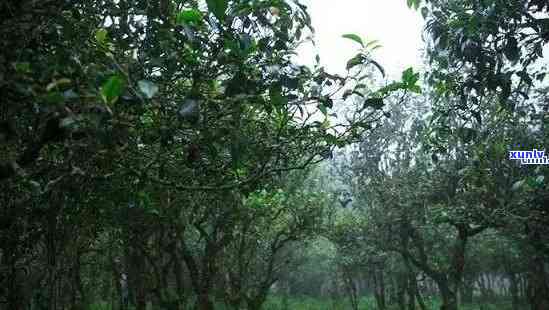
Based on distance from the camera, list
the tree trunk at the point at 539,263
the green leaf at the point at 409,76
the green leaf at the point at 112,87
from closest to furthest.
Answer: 1. the green leaf at the point at 112,87
2. the green leaf at the point at 409,76
3. the tree trunk at the point at 539,263

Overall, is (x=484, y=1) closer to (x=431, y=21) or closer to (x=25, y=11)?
(x=431, y=21)

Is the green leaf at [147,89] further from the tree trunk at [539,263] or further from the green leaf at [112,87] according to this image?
the tree trunk at [539,263]

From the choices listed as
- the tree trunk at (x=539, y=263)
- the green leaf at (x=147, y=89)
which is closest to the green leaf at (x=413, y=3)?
the green leaf at (x=147, y=89)

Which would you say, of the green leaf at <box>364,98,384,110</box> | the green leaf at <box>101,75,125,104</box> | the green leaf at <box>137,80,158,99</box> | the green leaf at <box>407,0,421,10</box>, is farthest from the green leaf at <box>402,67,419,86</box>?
the green leaf at <box>101,75,125,104</box>

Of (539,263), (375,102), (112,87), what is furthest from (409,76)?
(539,263)

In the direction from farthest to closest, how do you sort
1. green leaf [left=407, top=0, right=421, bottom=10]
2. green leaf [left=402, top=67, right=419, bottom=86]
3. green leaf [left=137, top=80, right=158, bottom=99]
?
green leaf [left=407, top=0, right=421, bottom=10]
green leaf [left=402, top=67, right=419, bottom=86]
green leaf [left=137, top=80, right=158, bottom=99]

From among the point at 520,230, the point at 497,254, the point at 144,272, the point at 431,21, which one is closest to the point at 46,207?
the point at 431,21

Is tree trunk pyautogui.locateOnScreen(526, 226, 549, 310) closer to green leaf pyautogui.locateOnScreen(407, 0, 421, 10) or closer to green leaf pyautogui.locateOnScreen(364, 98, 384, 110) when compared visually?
green leaf pyautogui.locateOnScreen(407, 0, 421, 10)

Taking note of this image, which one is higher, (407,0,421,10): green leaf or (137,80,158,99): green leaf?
(407,0,421,10): green leaf

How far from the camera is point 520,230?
11602 millimetres

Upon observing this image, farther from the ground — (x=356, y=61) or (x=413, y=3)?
(x=413, y=3)

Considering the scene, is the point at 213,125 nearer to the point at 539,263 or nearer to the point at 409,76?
the point at 409,76

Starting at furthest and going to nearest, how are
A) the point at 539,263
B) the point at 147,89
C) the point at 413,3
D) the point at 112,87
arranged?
the point at 539,263, the point at 413,3, the point at 147,89, the point at 112,87

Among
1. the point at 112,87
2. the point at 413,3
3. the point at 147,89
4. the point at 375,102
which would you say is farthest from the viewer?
the point at 413,3
